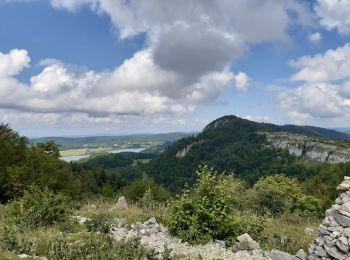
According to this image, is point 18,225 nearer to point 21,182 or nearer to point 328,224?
point 328,224

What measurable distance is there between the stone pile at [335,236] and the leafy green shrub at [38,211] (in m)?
9.51

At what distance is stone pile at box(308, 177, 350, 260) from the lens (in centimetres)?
1084

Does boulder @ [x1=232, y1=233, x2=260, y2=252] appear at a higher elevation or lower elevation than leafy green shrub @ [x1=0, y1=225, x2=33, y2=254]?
lower

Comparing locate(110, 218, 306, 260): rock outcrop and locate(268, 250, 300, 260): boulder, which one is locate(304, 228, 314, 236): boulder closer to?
locate(110, 218, 306, 260): rock outcrop

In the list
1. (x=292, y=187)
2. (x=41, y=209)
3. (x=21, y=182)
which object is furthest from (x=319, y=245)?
(x=292, y=187)

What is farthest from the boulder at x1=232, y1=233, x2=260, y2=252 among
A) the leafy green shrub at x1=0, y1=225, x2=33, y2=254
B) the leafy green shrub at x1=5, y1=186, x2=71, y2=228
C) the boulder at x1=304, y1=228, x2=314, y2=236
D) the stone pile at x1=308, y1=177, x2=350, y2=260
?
the leafy green shrub at x1=5, y1=186, x2=71, y2=228

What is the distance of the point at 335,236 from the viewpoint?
11125 millimetres

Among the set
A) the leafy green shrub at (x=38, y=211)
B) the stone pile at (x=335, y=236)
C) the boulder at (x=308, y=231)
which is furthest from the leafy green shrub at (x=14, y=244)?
the boulder at (x=308, y=231)

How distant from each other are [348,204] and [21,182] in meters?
28.1

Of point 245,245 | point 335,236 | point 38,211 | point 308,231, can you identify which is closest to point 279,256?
point 245,245

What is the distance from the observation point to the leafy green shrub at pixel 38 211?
15.0 meters

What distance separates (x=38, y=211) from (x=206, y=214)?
6495 mm

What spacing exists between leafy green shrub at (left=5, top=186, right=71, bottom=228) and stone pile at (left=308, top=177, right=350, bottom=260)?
9.51 metres

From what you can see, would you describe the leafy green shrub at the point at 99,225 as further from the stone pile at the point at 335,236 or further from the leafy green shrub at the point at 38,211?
the stone pile at the point at 335,236
